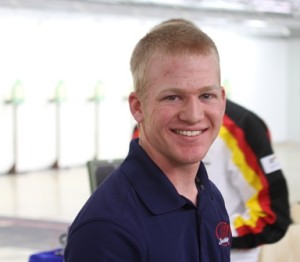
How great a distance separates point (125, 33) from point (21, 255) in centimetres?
860

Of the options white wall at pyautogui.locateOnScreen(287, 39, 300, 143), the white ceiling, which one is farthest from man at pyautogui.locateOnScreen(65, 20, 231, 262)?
white wall at pyautogui.locateOnScreen(287, 39, 300, 143)

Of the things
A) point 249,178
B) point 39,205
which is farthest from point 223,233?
point 39,205

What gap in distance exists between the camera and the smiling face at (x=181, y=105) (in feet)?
4.59

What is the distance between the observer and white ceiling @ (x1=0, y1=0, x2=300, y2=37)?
1055 centimetres

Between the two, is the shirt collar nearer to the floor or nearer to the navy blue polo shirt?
the navy blue polo shirt

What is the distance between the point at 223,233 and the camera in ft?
5.34

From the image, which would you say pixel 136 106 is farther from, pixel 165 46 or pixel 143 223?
pixel 143 223

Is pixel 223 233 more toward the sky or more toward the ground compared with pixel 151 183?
more toward the ground

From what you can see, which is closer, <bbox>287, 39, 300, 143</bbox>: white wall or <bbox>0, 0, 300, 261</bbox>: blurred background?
<bbox>0, 0, 300, 261</bbox>: blurred background

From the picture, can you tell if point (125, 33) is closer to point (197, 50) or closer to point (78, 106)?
point (78, 106)

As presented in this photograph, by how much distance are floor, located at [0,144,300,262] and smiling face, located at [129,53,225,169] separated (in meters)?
5.05

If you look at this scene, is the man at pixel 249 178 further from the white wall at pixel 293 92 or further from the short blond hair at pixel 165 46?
the white wall at pixel 293 92

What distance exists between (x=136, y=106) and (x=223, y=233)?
0.41 meters

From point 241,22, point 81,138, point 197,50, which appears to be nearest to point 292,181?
point 241,22
